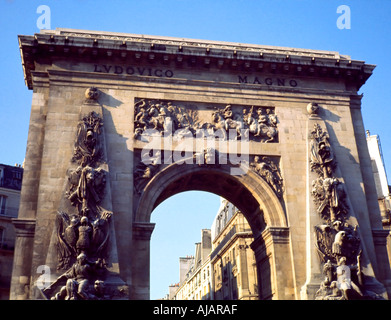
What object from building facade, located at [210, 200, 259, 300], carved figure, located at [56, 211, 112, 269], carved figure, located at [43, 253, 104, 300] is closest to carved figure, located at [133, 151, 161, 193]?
carved figure, located at [56, 211, 112, 269]

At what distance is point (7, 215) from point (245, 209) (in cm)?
1728

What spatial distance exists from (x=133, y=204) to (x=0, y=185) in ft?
56.4

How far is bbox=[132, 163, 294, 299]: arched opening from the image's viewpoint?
19594 millimetres

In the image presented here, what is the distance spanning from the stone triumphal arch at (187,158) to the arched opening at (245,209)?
60 mm

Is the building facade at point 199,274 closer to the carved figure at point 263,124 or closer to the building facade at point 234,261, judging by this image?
the building facade at point 234,261

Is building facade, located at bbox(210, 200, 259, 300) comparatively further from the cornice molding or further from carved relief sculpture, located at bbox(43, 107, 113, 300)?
carved relief sculpture, located at bbox(43, 107, 113, 300)

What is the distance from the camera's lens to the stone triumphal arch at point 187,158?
61.5 ft

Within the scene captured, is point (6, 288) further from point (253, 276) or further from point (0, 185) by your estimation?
point (253, 276)

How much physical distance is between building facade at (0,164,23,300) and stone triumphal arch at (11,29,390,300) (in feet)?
39.1

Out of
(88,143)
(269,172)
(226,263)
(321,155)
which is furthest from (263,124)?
(226,263)

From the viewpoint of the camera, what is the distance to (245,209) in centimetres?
2388

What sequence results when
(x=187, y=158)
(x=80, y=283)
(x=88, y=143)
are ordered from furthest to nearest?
(x=187, y=158) → (x=88, y=143) → (x=80, y=283)

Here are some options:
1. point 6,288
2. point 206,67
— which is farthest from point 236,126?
point 6,288

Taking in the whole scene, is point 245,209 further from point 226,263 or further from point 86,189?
point 226,263
